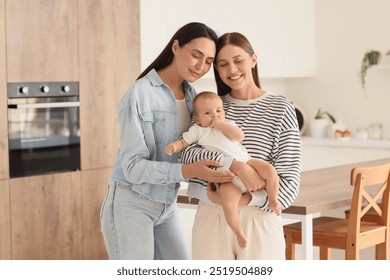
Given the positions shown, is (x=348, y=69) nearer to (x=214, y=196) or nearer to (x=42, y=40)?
(x=42, y=40)

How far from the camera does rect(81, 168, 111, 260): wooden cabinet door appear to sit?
15.4ft

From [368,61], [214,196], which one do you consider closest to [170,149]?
[214,196]

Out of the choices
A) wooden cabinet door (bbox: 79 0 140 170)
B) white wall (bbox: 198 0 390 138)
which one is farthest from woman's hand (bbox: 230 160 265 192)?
white wall (bbox: 198 0 390 138)

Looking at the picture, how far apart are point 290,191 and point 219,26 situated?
10.6ft

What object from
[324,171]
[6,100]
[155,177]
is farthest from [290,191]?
[6,100]

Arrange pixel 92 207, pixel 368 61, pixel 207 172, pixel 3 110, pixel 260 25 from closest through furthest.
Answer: pixel 207 172 → pixel 3 110 → pixel 92 207 → pixel 260 25 → pixel 368 61

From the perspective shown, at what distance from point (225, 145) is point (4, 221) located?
2062 mm

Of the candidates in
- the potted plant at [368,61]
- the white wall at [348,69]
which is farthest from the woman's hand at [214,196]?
the potted plant at [368,61]

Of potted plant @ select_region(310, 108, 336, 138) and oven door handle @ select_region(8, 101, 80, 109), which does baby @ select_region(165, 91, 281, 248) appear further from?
potted plant @ select_region(310, 108, 336, 138)

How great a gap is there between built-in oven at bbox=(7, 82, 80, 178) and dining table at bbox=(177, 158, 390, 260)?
1.19m

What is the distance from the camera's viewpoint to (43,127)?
178 inches

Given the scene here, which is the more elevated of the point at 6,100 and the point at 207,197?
the point at 6,100
